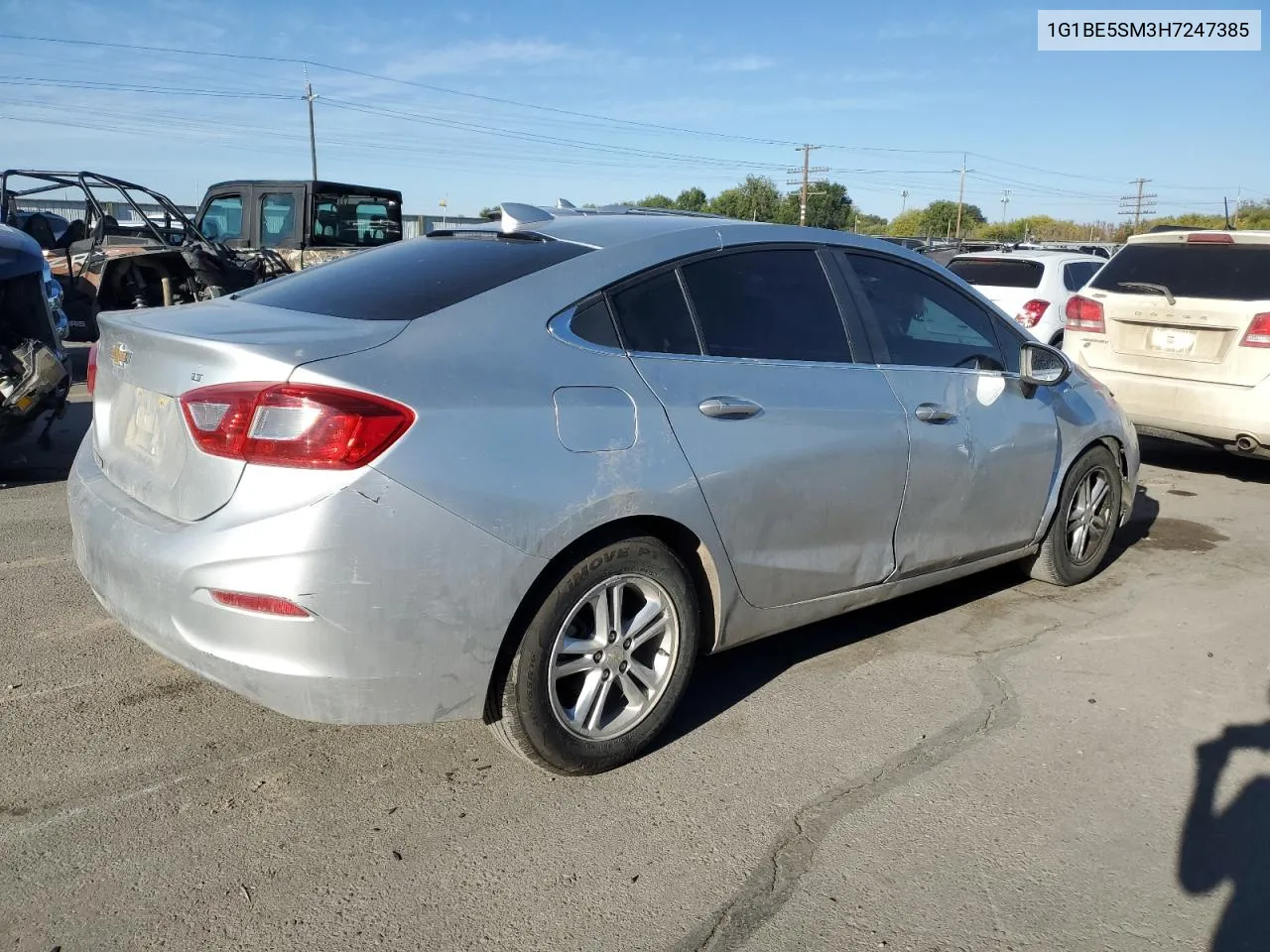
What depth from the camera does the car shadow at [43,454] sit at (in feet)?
21.3

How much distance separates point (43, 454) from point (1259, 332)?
311 inches

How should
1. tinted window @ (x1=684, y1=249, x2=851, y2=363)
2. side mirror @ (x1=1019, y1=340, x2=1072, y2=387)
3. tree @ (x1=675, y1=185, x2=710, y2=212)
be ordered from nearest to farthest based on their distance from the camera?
tinted window @ (x1=684, y1=249, x2=851, y2=363), side mirror @ (x1=1019, y1=340, x2=1072, y2=387), tree @ (x1=675, y1=185, x2=710, y2=212)

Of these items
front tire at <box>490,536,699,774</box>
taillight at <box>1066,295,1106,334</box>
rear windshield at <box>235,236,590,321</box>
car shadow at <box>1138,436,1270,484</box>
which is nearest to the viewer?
front tire at <box>490,536,699,774</box>

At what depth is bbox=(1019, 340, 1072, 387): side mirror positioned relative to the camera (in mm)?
4496

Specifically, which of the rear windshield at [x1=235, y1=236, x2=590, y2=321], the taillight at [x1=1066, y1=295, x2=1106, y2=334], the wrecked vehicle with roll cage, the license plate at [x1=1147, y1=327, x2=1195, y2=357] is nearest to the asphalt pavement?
the rear windshield at [x1=235, y1=236, x2=590, y2=321]

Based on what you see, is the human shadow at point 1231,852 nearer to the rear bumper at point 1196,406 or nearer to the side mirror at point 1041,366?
the side mirror at point 1041,366

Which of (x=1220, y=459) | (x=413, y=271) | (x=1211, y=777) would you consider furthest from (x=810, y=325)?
(x=1220, y=459)

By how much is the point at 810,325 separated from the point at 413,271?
1367mm

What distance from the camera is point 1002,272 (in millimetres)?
12141

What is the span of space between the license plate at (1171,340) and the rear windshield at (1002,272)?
14.7 feet

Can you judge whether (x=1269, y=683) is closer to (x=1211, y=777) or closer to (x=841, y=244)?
(x=1211, y=777)

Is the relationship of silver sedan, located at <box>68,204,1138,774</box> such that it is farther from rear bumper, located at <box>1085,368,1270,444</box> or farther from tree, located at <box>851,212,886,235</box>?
tree, located at <box>851,212,886,235</box>

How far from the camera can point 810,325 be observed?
12.4 feet

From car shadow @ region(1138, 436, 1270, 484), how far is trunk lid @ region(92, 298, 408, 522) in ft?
22.2
